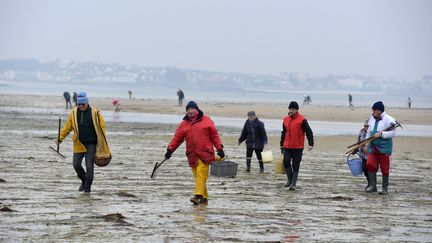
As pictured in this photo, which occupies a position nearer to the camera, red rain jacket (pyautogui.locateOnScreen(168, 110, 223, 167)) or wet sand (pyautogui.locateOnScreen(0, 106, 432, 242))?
wet sand (pyautogui.locateOnScreen(0, 106, 432, 242))

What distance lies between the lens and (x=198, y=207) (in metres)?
12.6

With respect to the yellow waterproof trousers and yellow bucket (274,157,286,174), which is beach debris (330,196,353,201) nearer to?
the yellow waterproof trousers

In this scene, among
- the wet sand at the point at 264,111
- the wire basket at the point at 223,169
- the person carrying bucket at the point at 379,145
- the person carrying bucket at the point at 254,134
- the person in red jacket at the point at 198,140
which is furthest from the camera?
the wet sand at the point at 264,111

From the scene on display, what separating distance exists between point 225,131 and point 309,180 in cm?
1670

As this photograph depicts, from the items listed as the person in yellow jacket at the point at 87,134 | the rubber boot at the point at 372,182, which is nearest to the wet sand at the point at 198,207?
the rubber boot at the point at 372,182

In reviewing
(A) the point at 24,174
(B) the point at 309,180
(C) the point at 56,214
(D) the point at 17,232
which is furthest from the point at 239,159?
(D) the point at 17,232

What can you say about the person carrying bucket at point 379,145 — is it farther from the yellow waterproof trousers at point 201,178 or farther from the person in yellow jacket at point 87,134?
the person in yellow jacket at point 87,134

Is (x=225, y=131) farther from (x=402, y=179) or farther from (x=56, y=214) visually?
(x=56, y=214)

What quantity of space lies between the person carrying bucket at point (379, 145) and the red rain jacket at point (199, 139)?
331cm

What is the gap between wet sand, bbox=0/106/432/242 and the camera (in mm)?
10455

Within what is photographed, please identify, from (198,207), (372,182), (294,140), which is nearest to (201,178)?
(198,207)

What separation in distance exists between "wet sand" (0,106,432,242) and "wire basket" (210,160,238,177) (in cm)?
13

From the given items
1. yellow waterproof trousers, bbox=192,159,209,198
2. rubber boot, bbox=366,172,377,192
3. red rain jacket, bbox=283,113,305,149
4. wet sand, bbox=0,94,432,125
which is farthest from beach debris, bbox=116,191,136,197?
wet sand, bbox=0,94,432,125

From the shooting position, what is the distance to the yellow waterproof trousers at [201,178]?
1297 cm
